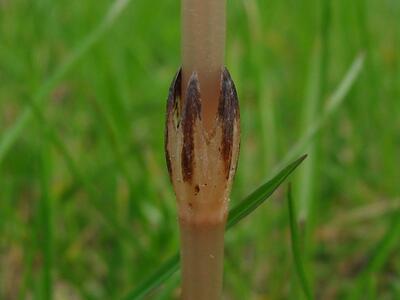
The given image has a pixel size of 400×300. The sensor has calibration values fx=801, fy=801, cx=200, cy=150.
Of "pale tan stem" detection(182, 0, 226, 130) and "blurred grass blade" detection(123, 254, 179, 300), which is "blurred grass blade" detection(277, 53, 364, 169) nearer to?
"blurred grass blade" detection(123, 254, 179, 300)

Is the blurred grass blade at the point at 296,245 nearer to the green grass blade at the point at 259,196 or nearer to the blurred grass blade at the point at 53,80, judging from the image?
the green grass blade at the point at 259,196

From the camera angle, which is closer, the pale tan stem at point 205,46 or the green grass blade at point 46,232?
the pale tan stem at point 205,46

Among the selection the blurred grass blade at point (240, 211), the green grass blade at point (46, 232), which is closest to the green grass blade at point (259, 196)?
the blurred grass blade at point (240, 211)

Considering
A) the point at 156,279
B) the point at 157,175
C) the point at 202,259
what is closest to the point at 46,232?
the point at 156,279

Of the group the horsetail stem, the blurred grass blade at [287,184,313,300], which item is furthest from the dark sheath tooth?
the blurred grass blade at [287,184,313,300]

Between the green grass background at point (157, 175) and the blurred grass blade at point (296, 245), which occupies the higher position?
the blurred grass blade at point (296, 245)

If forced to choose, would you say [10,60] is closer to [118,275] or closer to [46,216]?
[118,275]

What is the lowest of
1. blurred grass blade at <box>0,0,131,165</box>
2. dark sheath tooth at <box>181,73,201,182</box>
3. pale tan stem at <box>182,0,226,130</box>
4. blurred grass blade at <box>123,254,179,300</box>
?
blurred grass blade at <box>123,254,179,300</box>
